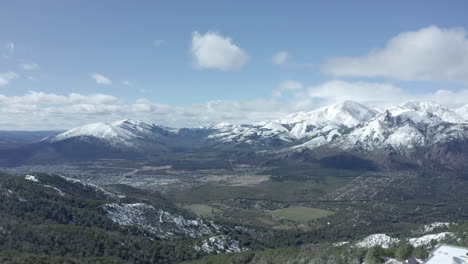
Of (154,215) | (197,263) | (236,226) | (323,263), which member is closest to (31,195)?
(154,215)

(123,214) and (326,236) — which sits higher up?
(123,214)

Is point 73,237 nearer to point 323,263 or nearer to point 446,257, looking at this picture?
point 323,263

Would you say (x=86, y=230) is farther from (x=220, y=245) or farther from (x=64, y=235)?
(x=220, y=245)

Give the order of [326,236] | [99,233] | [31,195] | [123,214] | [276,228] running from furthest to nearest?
[276,228]
[326,236]
[123,214]
[31,195]
[99,233]

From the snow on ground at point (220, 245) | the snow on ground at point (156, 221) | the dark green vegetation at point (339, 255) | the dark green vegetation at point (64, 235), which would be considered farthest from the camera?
the snow on ground at point (156, 221)

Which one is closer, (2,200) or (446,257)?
(446,257)

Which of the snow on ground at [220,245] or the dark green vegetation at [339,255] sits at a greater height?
the dark green vegetation at [339,255]

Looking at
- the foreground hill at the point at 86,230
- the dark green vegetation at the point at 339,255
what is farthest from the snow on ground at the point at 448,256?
the foreground hill at the point at 86,230

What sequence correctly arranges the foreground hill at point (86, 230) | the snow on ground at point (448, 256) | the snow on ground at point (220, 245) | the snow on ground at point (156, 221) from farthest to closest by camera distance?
the snow on ground at point (156, 221) → the snow on ground at point (220, 245) → the foreground hill at point (86, 230) → the snow on ground at point (448, 256)

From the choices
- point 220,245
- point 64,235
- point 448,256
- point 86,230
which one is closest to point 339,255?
point 448,256

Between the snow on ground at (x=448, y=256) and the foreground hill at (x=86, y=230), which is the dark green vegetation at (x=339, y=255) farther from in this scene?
the foreground hill at (x=86, y=230)

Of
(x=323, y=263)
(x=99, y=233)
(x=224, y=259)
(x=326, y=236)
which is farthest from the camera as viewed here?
(x=326, y=236)
